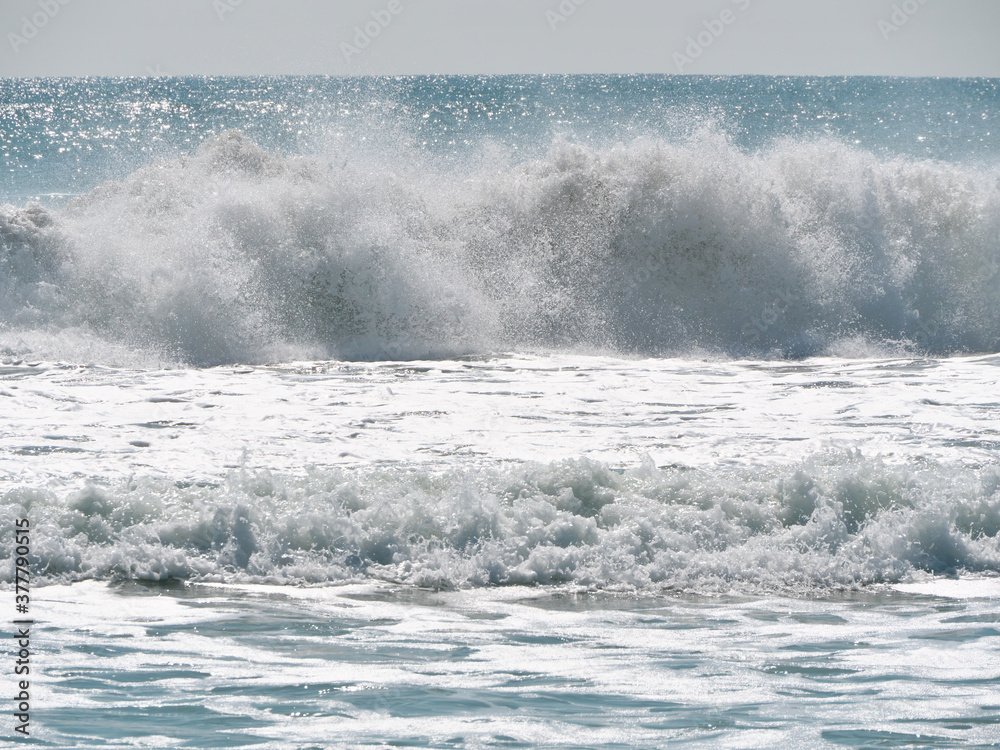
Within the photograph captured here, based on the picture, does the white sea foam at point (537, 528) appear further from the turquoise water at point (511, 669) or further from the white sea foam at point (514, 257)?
the white sea foam at point (514, 257)

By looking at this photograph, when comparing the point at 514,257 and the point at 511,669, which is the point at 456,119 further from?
the point at 511,669

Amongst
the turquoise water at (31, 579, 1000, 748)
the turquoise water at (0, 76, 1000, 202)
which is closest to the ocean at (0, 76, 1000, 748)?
the turquoise water at (31, 579, 1000, 748)

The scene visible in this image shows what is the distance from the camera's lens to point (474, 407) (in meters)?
8.78

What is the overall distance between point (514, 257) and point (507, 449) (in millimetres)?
5364

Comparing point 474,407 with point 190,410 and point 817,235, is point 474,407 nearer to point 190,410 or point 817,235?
point 190,410

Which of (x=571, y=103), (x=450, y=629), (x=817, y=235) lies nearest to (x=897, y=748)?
(x=450, y=629)

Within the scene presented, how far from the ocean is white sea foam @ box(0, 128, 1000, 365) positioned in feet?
0.16

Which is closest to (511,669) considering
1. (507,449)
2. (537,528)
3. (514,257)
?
(537,528)

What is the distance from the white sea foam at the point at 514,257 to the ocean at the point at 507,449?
0.05 metres

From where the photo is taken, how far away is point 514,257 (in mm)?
12594

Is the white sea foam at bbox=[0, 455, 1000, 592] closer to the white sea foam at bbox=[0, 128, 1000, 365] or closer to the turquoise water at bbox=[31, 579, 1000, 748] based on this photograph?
the turquoise water at bbox=[31, 579, 1000, 748]

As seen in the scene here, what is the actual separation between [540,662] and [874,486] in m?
2.87

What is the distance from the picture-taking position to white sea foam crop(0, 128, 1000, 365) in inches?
446

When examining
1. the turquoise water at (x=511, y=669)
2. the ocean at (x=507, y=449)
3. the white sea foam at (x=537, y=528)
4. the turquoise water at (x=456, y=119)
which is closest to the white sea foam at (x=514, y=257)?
the ocean at (x=507, y=449)
